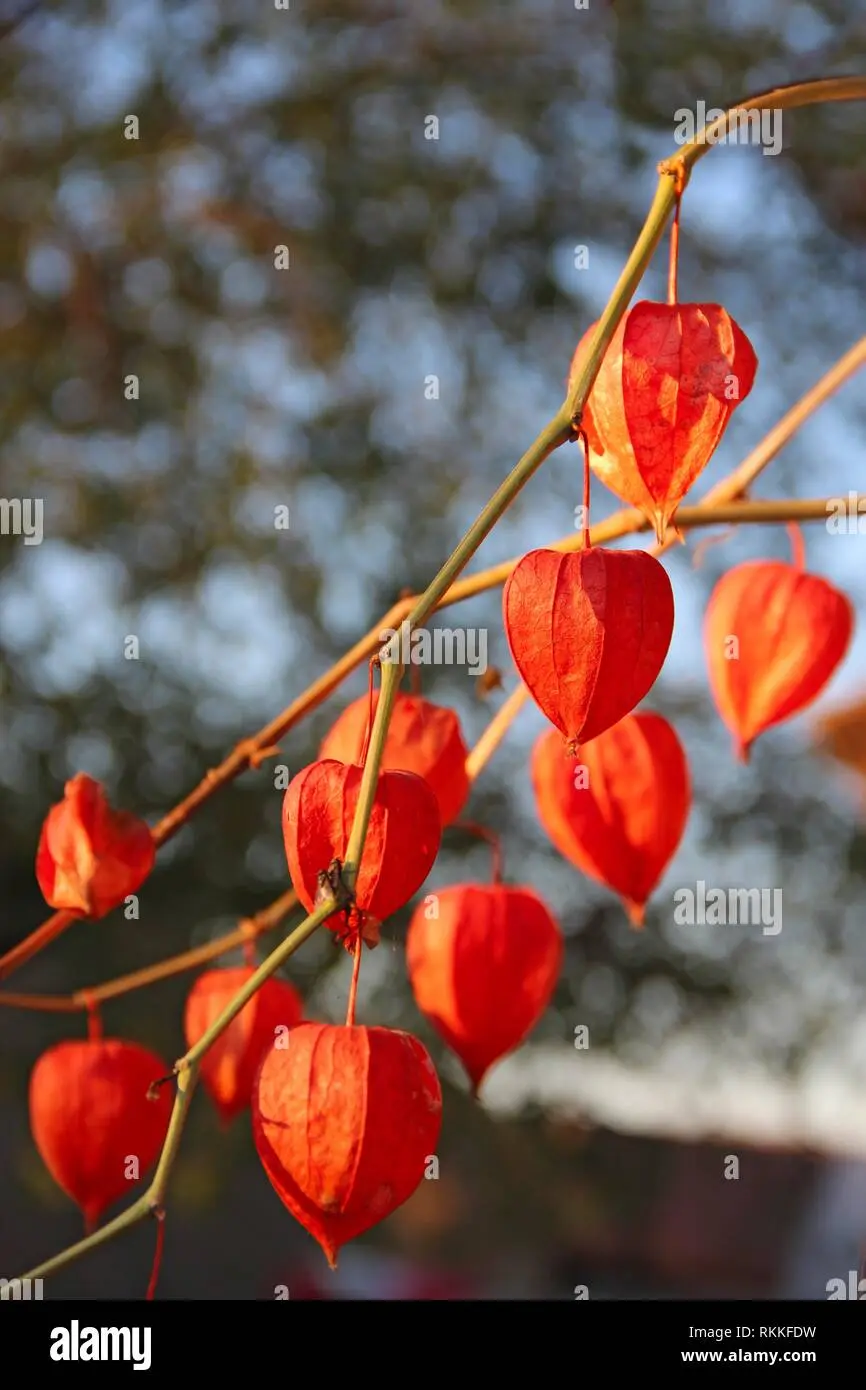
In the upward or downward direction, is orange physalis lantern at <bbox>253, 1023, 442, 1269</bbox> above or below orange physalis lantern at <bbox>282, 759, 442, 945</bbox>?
below

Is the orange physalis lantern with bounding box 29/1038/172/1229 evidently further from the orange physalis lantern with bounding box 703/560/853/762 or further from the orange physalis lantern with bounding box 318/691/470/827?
the orange physalis lantern with bounding box 703/560/853/762

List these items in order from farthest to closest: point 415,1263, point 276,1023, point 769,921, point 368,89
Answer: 1. point 415,1263
2. point 769,921
3. point 368,89
4. point 276,1023

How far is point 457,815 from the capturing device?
623 mm

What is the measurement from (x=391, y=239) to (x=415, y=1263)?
92.3 inches

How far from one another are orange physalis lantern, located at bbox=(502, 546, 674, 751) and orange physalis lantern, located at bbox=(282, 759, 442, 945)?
1.8 inches

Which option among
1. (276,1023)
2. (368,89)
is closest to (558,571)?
(276,1023)

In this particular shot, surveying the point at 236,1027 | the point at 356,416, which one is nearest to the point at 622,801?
the point at 236,1027

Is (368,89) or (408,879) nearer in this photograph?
(408,879)

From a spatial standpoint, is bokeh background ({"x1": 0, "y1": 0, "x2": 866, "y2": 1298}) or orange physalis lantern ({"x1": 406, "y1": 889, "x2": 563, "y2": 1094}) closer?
orange physalis lantern ({"x1": 406, "y1": 889, "x2": 563, "y2": 1094})

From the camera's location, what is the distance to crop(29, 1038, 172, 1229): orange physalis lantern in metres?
0.67

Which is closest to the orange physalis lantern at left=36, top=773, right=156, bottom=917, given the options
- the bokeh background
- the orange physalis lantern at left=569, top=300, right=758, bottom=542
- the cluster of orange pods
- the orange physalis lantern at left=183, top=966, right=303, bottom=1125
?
the cluster of orange pods

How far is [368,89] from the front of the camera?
9.04 feet

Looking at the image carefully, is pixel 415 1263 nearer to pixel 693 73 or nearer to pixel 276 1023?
pixel 693 73
